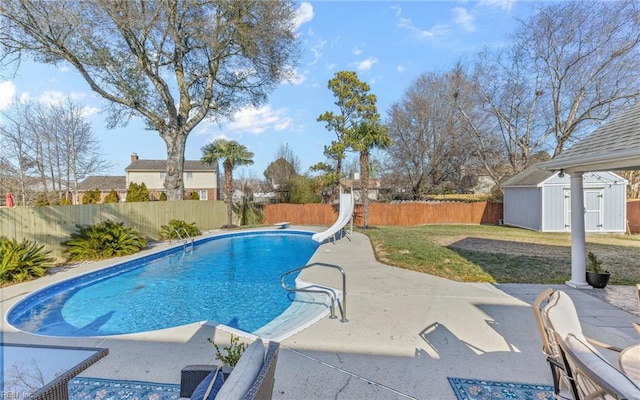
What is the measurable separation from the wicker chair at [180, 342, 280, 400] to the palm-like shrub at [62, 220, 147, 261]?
8740mm

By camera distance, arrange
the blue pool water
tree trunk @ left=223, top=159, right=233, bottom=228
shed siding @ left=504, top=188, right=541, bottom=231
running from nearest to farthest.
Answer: the blue pool water
shed siding @ left=504, top=188, right=541, bottom=231
tree trunk @ left=223, top=159, right=233, bottom=228

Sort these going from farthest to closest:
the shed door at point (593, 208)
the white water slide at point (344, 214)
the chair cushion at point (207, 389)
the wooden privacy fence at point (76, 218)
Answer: the shed door at point (593, 208) < the white water slide at point (344, 214) < the wooden privacy fence at point (76, 218) < the chair cushion at point (207, 389)

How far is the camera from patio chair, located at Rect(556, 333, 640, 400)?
51.3 inches

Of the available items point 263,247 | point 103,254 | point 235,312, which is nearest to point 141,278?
point 103,254

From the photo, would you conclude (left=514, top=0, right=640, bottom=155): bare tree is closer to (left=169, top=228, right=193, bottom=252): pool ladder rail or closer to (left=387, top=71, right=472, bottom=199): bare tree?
(left=387, top=71, right=472, bottom=199): bare tree

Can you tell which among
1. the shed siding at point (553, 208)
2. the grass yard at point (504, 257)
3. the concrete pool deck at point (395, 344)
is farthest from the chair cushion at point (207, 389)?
the shed siding at point (553, 208)

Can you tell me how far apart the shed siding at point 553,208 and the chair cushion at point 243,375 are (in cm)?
1618

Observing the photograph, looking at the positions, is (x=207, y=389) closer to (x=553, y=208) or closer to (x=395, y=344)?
(x=395, y=344)

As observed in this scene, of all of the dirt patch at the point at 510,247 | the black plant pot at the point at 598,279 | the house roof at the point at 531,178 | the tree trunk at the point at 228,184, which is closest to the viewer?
the black plant pot at the point at 598,279

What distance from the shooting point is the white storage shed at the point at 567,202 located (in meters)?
12.9

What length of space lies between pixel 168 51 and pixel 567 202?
62.7ft

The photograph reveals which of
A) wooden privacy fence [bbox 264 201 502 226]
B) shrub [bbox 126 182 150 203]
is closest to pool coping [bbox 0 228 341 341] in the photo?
shrub [bbox 126 182 150 203]

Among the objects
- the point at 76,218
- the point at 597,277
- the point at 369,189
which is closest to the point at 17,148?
the point at 76,218

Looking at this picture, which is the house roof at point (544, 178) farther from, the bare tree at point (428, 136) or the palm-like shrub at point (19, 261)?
the palm-like shrub at point (19, 261)
